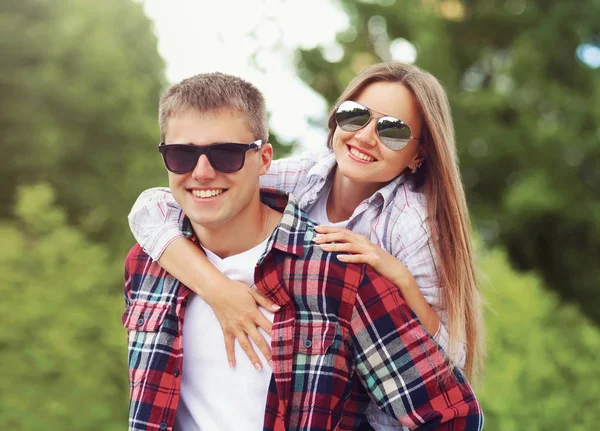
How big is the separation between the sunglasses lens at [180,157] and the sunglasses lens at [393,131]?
2.17 feet

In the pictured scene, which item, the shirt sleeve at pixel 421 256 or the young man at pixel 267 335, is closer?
the young man at pixel 267 335

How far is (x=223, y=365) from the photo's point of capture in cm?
194

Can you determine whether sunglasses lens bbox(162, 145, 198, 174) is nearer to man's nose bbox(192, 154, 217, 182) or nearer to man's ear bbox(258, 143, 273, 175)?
man's nose bbox(192, 154, 217, 182)

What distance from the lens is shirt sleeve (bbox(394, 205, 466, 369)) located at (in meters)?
2.11

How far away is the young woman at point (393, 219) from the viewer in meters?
1.96

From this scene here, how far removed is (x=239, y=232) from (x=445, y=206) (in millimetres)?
691

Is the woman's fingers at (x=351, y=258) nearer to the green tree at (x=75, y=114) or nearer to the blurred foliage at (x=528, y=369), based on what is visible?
the blurred foliage at (x=528, y=369)

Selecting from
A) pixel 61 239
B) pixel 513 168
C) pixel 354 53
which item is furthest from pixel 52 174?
pixel 513 168

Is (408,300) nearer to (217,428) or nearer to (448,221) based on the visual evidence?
(448,221)

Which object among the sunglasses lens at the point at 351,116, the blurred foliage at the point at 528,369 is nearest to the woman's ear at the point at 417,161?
the sunglasses lens at the point at 351,116

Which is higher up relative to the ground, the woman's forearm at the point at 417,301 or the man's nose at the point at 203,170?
the man's nose at the point at 203,170

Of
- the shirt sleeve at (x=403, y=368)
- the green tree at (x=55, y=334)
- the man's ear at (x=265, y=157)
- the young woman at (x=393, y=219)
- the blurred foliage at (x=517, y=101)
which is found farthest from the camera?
the blurred foliage at (x=517, y=101)

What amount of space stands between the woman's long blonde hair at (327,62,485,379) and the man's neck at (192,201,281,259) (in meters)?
0.53

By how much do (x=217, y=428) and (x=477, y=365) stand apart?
0.93m
